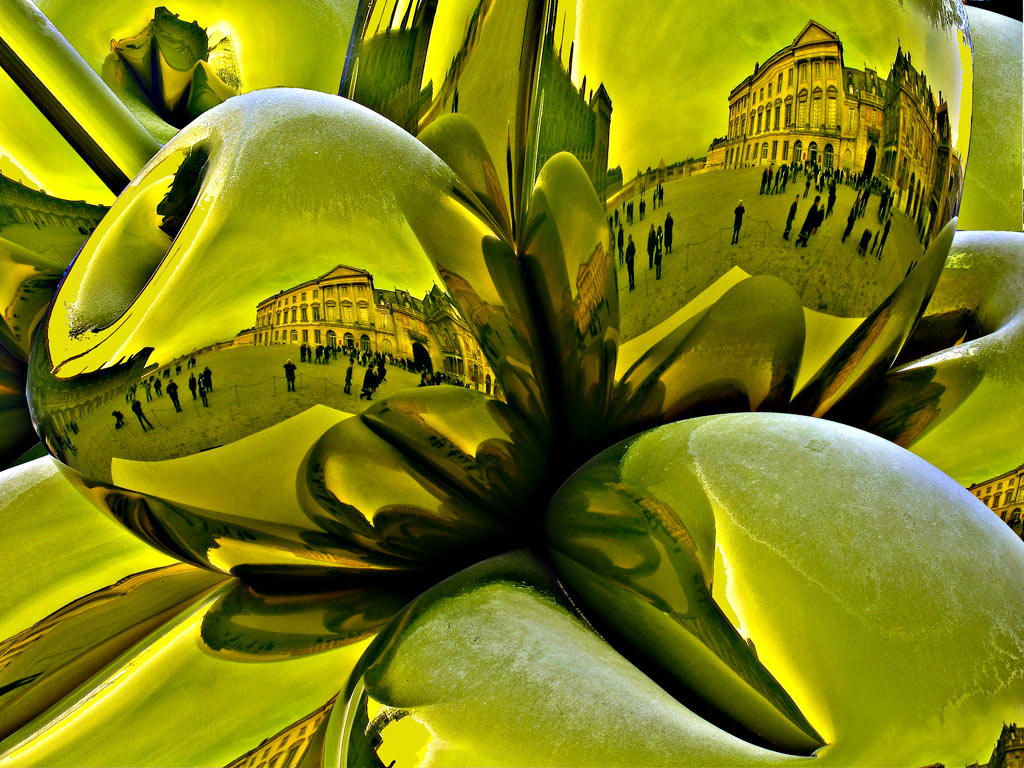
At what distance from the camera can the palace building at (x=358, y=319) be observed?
30cm

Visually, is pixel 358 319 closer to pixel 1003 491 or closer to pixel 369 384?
pixel 369 384

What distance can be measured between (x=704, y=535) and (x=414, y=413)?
0.10 metres

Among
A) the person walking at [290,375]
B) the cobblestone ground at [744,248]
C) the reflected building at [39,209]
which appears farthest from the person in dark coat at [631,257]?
the reflected building at [39,209]

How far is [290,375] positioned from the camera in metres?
0.30

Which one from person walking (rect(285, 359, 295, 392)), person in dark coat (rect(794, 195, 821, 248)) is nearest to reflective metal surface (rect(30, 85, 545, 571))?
person walking (rect(285, 359, 295, 392))

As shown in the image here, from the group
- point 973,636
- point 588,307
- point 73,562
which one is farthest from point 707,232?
point 73,562

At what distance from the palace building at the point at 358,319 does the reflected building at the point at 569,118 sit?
7cm

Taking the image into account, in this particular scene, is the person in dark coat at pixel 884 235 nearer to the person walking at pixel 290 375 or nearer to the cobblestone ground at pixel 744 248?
the cobblestone ground at pixel 744 248

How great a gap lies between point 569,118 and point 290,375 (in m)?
0.14

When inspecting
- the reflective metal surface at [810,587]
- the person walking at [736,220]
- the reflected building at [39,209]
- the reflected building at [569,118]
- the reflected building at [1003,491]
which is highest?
the reflected building at [569,118]

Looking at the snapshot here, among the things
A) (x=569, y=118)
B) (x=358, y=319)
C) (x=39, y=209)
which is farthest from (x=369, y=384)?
(x=39, y=209)

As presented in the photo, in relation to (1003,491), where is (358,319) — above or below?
above

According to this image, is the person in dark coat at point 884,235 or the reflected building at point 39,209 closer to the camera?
the person in dark coat at point 884,235

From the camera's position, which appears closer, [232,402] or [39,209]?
[232,402]
